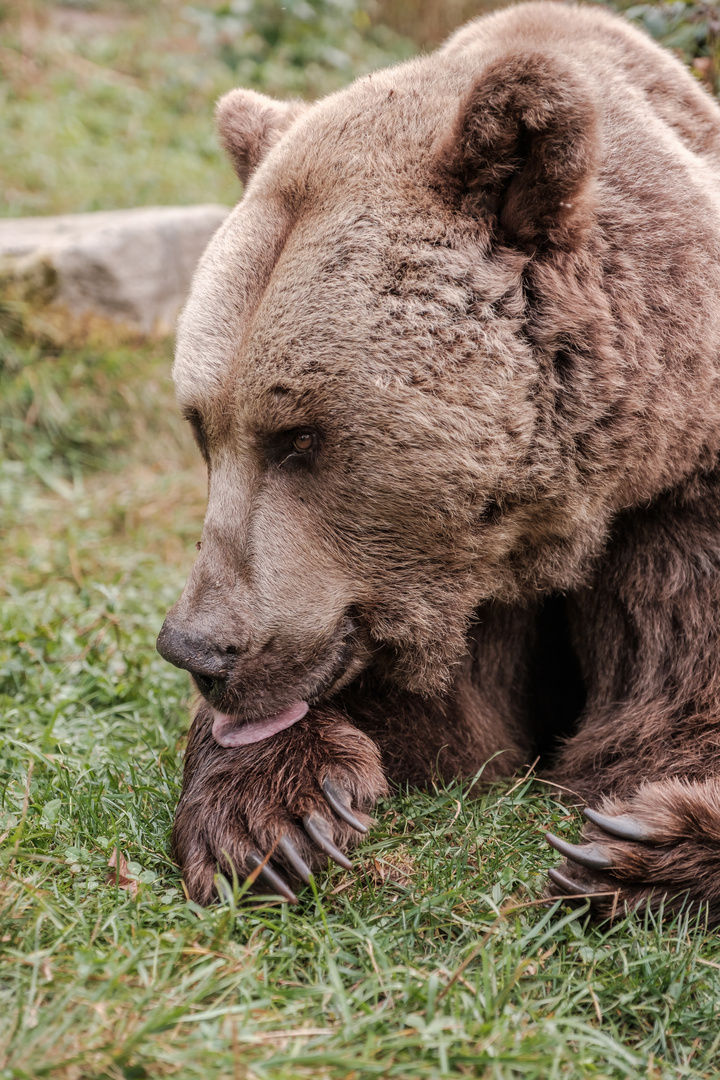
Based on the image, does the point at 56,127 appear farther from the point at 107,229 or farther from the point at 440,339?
the point at 440,339

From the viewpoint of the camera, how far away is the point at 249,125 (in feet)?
11.0

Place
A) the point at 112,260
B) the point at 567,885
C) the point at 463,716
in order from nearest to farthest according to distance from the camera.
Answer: the point at 567,885 → the point at 463,716 → the point at 112,260

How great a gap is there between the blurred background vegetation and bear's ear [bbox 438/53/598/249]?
693cm

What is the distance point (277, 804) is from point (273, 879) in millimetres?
234

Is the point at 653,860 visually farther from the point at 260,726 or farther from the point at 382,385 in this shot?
the point at 382,385

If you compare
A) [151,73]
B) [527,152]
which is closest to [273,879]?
[527,152]

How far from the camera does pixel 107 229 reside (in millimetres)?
6777

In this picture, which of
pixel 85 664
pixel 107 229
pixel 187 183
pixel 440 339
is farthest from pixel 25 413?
pixel 440 339

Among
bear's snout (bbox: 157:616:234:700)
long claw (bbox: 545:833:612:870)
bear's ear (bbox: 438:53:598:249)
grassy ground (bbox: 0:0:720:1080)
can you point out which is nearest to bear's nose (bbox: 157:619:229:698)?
bear's snout (bbox: 157:616:234:700)

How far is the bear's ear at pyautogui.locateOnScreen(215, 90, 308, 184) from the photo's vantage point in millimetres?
3348

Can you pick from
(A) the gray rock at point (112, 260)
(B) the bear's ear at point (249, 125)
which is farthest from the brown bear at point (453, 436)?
(A) the gray rock at point (112, 260)

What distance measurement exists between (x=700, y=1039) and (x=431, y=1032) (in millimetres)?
631

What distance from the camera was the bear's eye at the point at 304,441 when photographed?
2.68 m

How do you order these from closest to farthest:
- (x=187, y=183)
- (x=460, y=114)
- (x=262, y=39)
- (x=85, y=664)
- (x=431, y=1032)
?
(x=431, y=1032) < (x=460, y=114) < (x=85, y=664) < (x=187, y=183) < (x=262, y=39)
